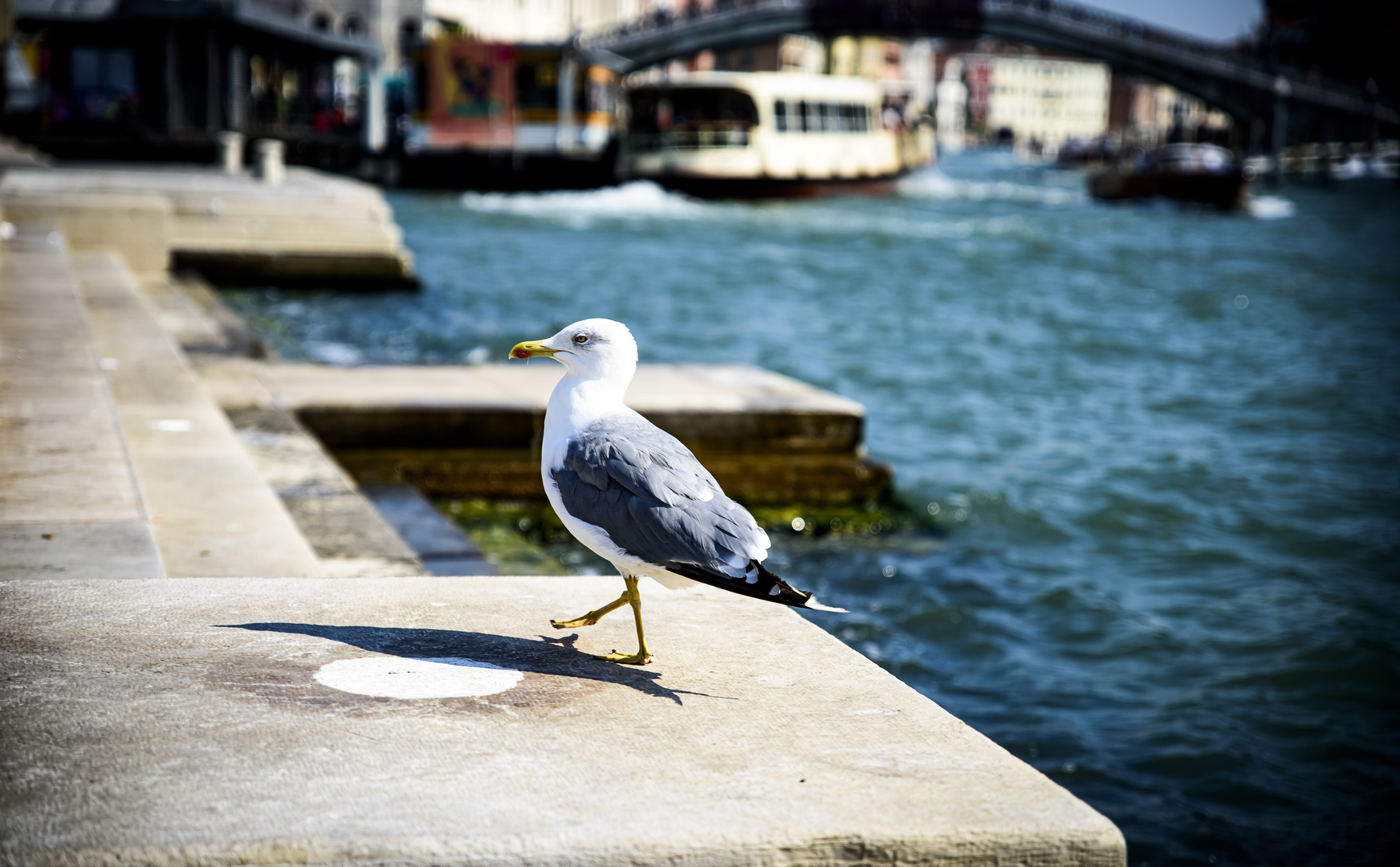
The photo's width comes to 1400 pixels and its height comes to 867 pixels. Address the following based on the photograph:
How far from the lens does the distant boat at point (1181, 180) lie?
133 feet

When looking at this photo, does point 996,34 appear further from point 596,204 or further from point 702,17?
point 596,204

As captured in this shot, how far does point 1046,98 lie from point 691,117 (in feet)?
A: 493

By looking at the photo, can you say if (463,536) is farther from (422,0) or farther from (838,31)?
(838,31)

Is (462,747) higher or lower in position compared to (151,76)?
lower

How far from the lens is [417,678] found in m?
2.72

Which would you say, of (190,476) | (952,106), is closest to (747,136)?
(190,476)

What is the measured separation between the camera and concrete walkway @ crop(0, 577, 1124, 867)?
2.03 metres

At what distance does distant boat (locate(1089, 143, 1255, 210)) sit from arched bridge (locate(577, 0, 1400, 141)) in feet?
46.1

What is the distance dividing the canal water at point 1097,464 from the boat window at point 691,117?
26.9 ft

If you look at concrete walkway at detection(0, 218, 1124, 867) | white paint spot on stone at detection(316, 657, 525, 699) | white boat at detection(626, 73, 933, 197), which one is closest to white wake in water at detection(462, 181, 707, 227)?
white boat at detection(626, 73, 933, 197)

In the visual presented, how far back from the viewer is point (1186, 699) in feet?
20.2

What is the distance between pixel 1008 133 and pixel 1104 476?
160 m

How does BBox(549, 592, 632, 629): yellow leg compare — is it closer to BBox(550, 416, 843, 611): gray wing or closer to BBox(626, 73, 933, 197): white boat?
BBox(550, 416, 843, 611): gray wing

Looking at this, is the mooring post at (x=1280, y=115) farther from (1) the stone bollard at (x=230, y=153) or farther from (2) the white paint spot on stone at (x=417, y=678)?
(2) the white paint spot on stone at (x=417, y=678)
